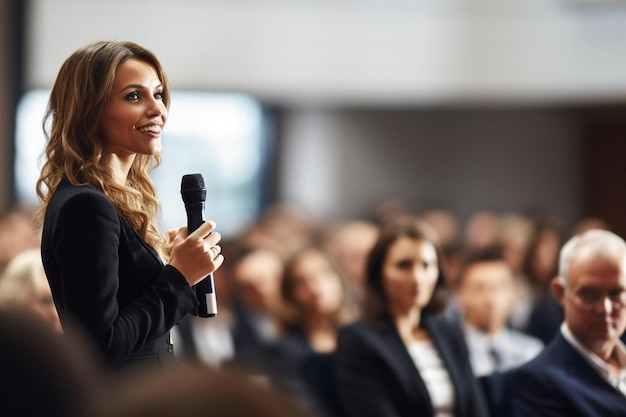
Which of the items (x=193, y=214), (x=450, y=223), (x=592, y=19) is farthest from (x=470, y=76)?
(x=193, y=214)

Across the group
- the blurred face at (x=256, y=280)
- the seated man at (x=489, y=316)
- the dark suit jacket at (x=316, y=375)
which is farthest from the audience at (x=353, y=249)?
the dark suit jacket at (x=316, y=375)

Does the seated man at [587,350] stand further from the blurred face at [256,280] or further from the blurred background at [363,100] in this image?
the blurred background at [363,100]

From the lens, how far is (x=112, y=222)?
1881mm

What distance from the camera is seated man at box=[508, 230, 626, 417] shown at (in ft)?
8.27

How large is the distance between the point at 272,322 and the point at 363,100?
5.84 metres

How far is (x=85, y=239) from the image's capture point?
6.03 feet

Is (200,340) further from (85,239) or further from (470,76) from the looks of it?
(470,76)

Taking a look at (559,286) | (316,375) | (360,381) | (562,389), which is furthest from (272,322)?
(562,389)

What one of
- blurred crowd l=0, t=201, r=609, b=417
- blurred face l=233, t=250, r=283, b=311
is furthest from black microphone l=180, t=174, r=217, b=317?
blurred face l=233, t=250, r=283, b=311

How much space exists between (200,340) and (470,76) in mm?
5730

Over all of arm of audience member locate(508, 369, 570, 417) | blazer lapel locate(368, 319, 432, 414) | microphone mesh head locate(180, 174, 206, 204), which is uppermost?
microphone mesh head locate(180, 174, 206, 204)

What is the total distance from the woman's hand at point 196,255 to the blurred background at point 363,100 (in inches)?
305

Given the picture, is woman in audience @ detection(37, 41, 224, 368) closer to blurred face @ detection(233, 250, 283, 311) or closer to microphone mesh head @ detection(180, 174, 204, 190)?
microphone mesh head @ detection(180, 174, 204, 190)

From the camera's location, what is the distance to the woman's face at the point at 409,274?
346 centimetres
